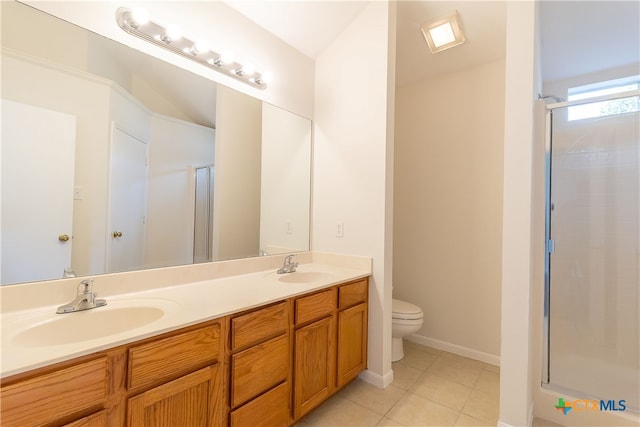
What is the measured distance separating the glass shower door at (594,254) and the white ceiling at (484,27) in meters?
0.82

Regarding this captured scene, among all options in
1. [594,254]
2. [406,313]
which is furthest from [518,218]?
[406,313]

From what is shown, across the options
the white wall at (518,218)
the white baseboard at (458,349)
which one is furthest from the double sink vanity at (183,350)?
the white baseboard at (458,349)

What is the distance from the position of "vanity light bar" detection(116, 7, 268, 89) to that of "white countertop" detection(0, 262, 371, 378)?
128cm

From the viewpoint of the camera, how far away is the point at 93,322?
112 cm

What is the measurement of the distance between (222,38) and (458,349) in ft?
9.83

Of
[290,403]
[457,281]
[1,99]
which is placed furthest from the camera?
[457,281]

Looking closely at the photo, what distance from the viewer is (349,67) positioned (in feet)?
6.99

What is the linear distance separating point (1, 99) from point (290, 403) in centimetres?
180

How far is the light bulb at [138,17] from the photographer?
4.44 ft

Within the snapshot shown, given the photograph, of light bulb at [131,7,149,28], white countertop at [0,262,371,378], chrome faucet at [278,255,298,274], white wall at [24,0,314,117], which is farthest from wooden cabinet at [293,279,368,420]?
light bulb at [131,7,149,28]

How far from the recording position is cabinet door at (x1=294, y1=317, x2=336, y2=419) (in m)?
1.48

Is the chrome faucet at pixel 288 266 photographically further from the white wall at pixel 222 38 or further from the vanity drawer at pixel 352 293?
the white wall at pixel 222 38

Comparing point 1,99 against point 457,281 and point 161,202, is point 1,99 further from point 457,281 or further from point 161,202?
point 457,281

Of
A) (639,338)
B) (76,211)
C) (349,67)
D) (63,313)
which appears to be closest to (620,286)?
(639,338)
